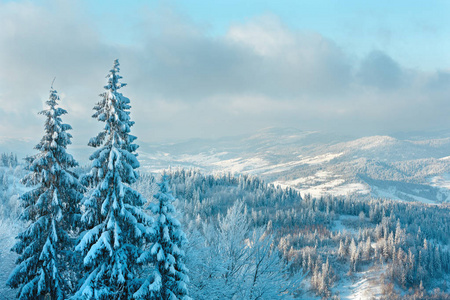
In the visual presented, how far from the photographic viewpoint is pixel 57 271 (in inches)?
706

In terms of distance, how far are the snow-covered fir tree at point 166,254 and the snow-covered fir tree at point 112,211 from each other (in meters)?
0.80

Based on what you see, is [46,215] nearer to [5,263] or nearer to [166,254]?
[166,254]

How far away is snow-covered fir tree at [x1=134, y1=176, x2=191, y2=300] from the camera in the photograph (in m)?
15.6

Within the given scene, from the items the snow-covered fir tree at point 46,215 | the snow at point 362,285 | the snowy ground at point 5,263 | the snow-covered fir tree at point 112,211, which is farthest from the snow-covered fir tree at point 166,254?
the snow at point 362,285

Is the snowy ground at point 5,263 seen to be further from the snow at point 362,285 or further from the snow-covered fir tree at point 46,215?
the snow at point 362,285

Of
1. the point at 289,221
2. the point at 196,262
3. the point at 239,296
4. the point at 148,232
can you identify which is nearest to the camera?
the point at 148,232

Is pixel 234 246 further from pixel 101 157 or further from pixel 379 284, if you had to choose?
pixel 379 284

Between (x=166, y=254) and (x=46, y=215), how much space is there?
881 cm

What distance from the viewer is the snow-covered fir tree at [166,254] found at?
15.6m

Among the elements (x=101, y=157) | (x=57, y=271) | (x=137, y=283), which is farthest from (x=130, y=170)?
(x=57, y=271)

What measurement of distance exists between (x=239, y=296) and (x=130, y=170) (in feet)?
39.3

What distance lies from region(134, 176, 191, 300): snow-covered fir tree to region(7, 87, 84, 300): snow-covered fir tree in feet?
22.4

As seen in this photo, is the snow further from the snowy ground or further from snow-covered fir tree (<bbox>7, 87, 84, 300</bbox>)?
snow-covered fir tree (<bbox>7, 87, 84, 300</bbox>)

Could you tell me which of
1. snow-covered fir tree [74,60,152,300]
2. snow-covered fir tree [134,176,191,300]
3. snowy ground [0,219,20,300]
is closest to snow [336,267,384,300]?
snowy ground [0,219,20,300]
